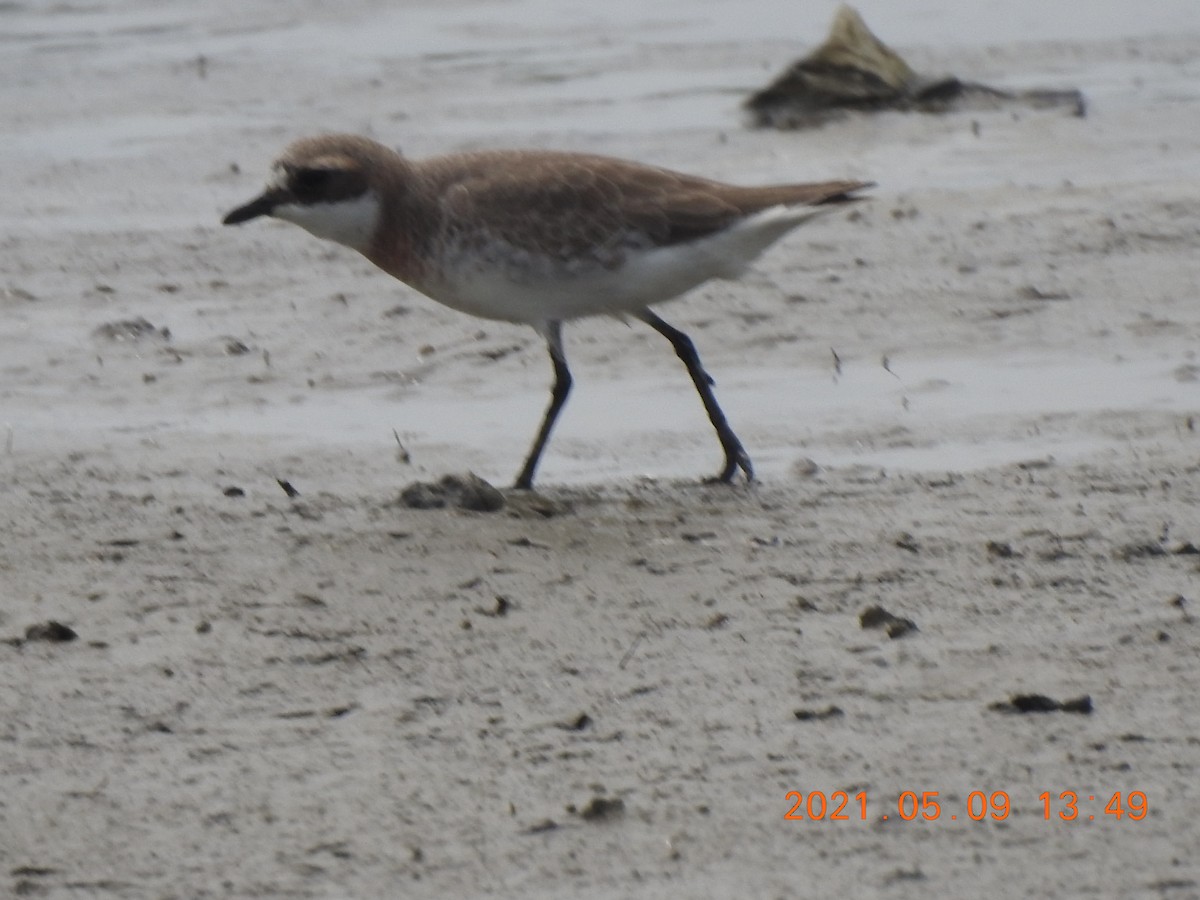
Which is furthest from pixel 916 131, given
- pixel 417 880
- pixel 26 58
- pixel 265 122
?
pixel 417 880

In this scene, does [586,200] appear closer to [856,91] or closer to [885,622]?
[885,622]

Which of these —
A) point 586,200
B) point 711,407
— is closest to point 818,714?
point 711,407

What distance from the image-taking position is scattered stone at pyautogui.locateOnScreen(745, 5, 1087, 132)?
12.9m

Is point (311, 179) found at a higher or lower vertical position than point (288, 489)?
higher

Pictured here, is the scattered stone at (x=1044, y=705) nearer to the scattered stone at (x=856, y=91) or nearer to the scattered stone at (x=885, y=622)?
the scattered stone at (x=885, y=622)

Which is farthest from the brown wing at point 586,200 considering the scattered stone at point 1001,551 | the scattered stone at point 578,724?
the scattered stone at point 578,724

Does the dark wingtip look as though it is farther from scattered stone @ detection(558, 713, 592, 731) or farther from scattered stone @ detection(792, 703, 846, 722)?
scattered stone @ detection(792, 703, 846, 722)

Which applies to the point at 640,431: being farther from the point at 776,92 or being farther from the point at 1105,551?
the point at 776,92

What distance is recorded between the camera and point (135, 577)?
6.47 meters

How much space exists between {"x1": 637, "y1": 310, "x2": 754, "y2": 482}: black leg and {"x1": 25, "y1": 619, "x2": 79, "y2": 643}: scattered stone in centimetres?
236

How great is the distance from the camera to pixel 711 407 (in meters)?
7.52

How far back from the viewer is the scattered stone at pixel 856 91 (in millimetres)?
12922

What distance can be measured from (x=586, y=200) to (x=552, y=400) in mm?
670
